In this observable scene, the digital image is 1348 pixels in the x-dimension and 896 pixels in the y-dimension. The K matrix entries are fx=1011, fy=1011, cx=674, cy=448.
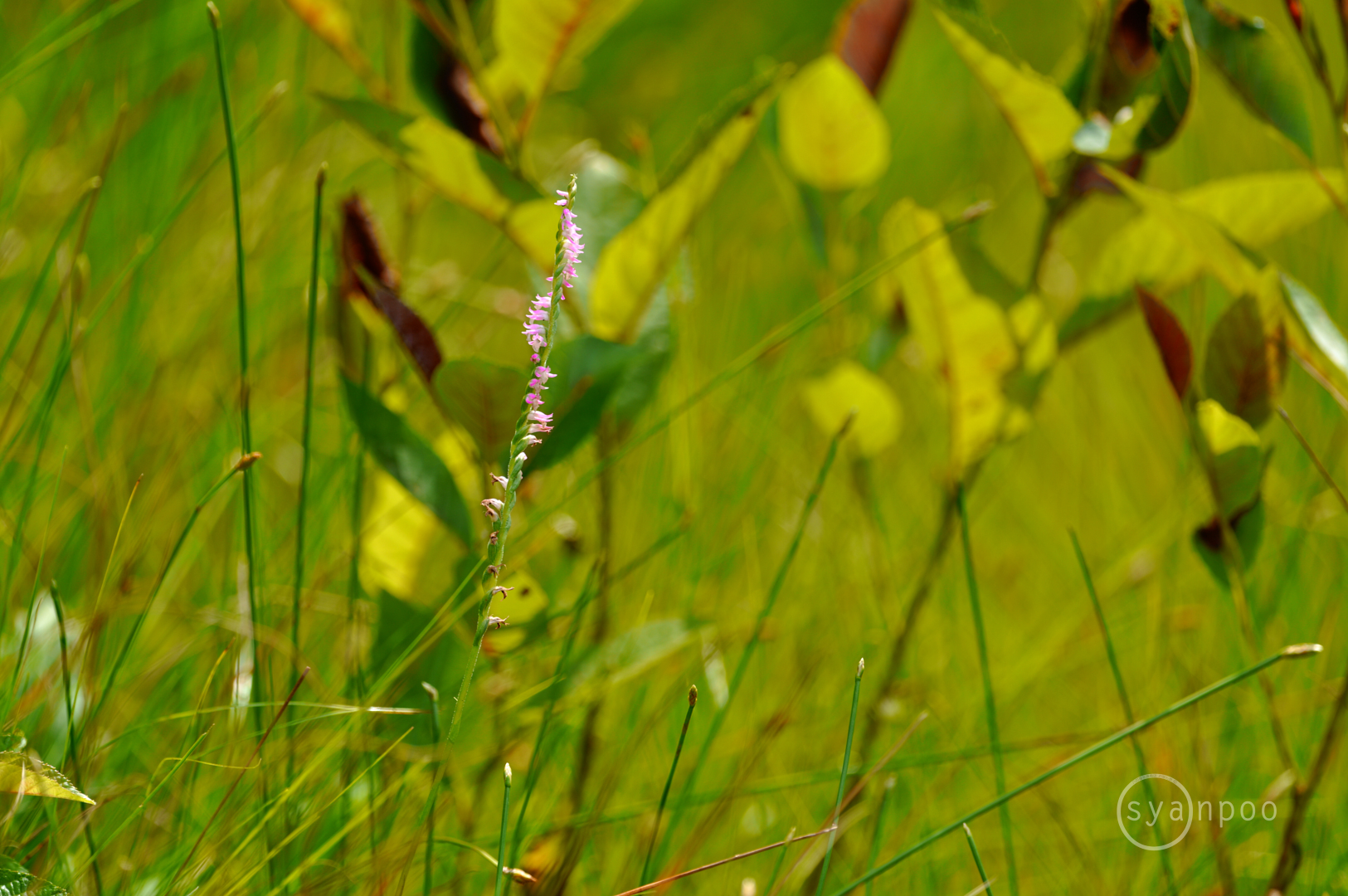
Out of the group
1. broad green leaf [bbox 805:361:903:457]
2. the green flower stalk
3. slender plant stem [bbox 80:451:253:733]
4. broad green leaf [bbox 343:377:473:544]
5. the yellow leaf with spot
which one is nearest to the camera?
the green flower stalk

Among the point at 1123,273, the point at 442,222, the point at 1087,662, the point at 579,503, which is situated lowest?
the point at 1087,662

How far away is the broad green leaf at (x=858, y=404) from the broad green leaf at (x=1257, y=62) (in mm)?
368

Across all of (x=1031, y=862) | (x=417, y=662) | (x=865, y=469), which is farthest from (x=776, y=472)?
(x=417, y=662)

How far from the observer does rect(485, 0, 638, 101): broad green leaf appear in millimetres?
734

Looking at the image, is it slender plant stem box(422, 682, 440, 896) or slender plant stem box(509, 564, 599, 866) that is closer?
slender plant stem box(422, 682, 440, 896)

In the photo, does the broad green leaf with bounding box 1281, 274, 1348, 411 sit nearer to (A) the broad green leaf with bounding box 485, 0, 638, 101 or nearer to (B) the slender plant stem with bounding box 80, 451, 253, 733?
(A) the broad green leaf with bounding box 485, 0, 638, 101

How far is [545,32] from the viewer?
74 centimetres

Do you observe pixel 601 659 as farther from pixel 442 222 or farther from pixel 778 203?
pixel 778 203

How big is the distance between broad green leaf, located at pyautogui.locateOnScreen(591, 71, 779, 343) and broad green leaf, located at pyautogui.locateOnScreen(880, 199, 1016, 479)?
15 cm

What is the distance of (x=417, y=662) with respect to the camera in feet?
2.53

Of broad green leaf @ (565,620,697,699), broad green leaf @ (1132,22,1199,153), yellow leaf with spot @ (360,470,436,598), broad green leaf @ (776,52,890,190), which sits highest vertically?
broad green leaf @ (1132,22,1199,153)

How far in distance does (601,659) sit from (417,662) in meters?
0.15

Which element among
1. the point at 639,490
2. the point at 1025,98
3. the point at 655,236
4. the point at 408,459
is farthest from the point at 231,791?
the point at 639,490

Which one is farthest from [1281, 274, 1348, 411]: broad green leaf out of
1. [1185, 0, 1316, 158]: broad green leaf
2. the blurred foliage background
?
[1185, 0, 1316, 158]: broad green leaf
